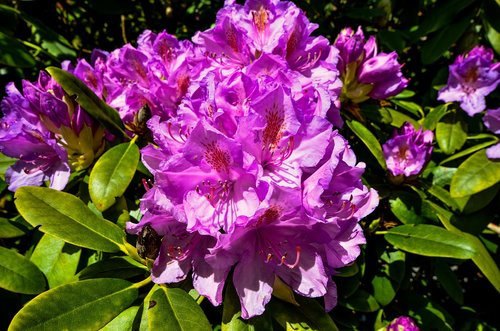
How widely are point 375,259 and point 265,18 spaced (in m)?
0.74

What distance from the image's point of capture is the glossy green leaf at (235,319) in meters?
0.86

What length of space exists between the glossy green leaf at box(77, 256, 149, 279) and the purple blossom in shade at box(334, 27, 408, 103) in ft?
2.48

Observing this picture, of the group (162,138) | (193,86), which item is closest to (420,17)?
(193,86)

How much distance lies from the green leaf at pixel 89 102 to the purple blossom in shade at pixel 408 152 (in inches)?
28.6

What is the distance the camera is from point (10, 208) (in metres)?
1.69

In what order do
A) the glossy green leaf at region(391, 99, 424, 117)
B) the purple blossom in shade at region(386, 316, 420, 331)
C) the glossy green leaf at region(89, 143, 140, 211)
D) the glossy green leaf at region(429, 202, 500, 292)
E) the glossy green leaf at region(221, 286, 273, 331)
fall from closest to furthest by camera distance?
the glossy green leaf at region(221, 286, 273, 331) → the glossy green leaf at region(89, 143, 140, 211) → the purple blossom in shade at region(386, 316, 420, 331) → the glossy green leaf at region(429, 202, 500, 292) → the glossy green leaf at region(391, 99, 424, 117)

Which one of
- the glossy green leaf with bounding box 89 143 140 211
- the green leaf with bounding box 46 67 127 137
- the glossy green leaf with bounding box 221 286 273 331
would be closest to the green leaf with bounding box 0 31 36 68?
the green leaf with bounding box 46 67 127 137

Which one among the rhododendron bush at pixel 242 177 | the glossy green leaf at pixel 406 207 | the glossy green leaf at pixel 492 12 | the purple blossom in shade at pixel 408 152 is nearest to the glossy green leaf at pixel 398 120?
the rhododendron bush at pixel 242 177

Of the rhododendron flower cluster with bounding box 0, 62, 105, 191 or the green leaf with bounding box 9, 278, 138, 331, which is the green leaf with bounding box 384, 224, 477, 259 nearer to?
the green leaf with bounding box 9, 278, 138, 331

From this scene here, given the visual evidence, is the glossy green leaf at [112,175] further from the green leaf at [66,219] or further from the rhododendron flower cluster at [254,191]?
the rhododendron flower cluster at [254,191]

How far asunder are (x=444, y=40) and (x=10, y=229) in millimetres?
1507

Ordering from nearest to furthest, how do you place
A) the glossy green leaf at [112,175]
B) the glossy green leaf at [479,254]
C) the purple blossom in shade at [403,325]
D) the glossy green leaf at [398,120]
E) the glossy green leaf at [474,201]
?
the glossy green leaf at [112,175] < the purple blossom in shade at [403,325] < the glossy green leaf at [479,254] < the glossy green leaf at [474,201] < the glossy green leaf at [398,120]

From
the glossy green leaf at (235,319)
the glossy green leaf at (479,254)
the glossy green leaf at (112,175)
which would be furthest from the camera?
the glossy green leaf at (479,254)

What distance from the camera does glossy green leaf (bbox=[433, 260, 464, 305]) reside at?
1.45 m
